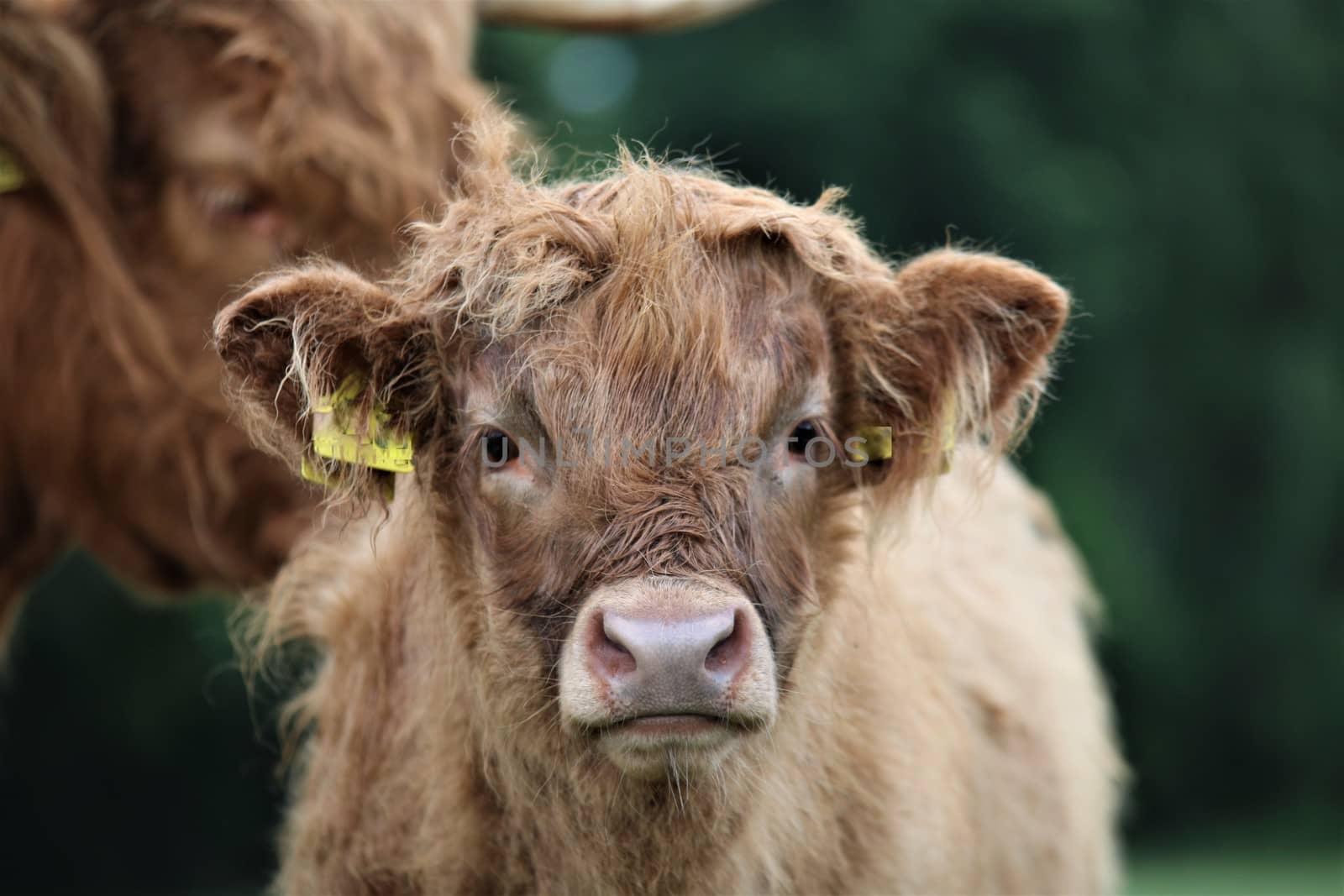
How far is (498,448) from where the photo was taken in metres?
3.39

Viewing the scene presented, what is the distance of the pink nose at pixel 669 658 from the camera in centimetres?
283

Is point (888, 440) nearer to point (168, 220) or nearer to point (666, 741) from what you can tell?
point (666, 741)

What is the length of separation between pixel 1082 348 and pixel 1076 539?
1.88 meters

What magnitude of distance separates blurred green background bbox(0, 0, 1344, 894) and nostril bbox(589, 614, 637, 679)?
1090 centimetres

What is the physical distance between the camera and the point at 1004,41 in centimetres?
1576

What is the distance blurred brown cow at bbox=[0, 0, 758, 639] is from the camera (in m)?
5.23

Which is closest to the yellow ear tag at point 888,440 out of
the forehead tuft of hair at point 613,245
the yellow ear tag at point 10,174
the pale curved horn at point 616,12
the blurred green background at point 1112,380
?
the forehead tuft of hair at point 613,245

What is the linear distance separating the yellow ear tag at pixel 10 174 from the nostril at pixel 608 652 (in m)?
3.33

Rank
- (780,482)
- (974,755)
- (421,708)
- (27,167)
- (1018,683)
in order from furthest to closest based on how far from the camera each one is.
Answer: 1. (27,167)
2. (1018,683)
3. (974,755)
4. (421,708)
5. (780,482)

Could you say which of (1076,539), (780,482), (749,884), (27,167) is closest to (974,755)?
(749,884)

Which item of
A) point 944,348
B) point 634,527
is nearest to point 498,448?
point 634,527

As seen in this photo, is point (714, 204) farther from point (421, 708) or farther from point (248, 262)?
point (248, 262)

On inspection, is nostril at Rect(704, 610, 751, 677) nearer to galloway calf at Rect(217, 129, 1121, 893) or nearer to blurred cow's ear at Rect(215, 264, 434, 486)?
galloway calf at Rect(217, 129, 1121, 893)

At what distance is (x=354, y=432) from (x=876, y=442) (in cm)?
122
